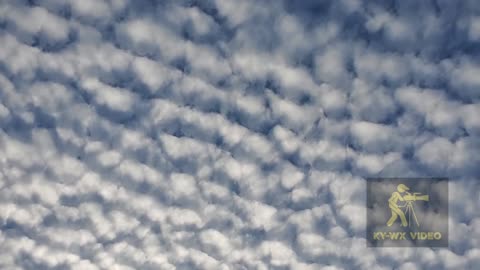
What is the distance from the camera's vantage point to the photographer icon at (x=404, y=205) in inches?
457

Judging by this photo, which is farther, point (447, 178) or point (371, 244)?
point (371, 244)

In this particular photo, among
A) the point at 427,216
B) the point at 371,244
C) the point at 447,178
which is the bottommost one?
the point at 371,244

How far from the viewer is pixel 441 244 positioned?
1176cm

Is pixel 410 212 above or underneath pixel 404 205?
underneath

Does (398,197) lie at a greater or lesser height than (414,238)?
greater

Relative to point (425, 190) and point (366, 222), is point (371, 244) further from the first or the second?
point (425, 190)

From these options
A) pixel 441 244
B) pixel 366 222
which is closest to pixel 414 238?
pixel 441 244

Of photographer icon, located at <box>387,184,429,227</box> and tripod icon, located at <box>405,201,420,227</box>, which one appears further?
tripod icon, located at <box>405,201,420,227</box>

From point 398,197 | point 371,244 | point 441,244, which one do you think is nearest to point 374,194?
point 398,197

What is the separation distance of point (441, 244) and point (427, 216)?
938 millimetres

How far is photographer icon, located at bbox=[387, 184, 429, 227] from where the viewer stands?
11609 mm

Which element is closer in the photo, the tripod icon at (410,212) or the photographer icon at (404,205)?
the photographer icon at (404,205)

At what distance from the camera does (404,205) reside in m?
11.8

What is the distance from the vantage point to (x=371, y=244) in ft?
39.2
